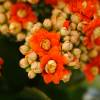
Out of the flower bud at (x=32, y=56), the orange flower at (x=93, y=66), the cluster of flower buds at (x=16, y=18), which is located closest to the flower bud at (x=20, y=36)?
the cluster of flower buds at (x=16, y=18)

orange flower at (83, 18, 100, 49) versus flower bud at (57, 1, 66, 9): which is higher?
flower bud at (57, 1, 66, 9)

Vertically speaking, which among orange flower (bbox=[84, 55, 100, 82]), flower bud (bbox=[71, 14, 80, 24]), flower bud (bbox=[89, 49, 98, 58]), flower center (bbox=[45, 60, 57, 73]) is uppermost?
flower bud (bbox=[71, 14, 80, 24])

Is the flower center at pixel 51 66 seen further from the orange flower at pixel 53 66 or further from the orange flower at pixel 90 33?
the orange flower at pixel 90 33

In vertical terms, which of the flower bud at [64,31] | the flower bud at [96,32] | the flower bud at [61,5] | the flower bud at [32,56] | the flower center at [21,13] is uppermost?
the flower bud at [61,5]

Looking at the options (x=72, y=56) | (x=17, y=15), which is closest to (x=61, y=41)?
(x=72, y=56)

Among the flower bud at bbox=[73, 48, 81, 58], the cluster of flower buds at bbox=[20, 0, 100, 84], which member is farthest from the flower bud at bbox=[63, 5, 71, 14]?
the flower bud at bbox=[73, 48, 81, 58]

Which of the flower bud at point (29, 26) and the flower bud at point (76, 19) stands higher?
the flower bud at point (76, 19)

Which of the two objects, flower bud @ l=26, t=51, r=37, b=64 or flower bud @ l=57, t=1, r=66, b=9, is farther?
flower bud @ l=57, t=1, r=66, b=9

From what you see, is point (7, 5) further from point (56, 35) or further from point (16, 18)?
point (56, 35)

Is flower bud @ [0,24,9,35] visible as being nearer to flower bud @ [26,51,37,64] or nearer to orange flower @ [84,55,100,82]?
flower bud @ [26,51,37,64]
